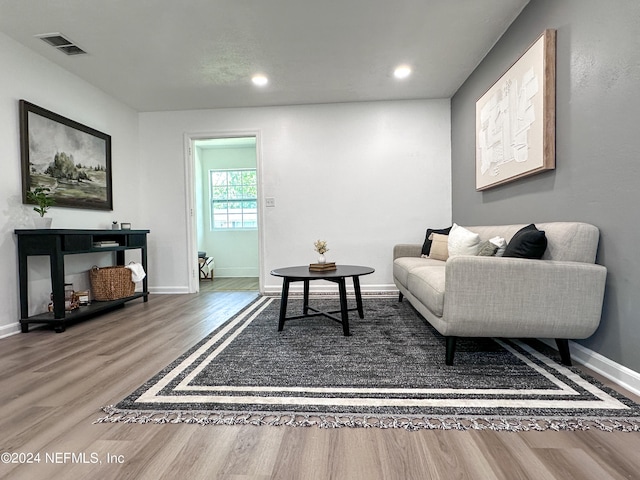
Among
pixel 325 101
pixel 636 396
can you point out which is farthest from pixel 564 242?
pixel 325 101

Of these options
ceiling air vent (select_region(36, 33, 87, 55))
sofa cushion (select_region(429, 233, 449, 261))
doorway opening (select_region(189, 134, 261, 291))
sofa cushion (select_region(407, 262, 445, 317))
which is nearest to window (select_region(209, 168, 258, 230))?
doorway opening (select_region(189, 134, 261, 291))

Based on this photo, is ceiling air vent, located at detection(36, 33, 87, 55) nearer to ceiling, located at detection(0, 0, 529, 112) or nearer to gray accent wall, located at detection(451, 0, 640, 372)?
ceiling, located at detection(0, 0, 529, 112)

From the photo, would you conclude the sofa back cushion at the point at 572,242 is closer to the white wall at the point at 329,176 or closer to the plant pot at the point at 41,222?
the white wall at the point at 329,176

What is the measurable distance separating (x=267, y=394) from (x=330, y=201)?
3.04 metres

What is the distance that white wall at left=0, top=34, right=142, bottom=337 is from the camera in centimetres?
268

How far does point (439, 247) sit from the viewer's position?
328cm

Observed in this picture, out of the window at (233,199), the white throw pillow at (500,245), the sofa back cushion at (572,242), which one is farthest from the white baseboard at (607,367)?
the window at (233,199)

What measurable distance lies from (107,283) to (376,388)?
2998mm

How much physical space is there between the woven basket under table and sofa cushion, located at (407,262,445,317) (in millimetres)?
2846

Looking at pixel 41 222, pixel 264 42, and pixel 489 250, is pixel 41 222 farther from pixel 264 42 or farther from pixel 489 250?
pixel 489 250

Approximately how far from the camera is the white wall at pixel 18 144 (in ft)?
8.80

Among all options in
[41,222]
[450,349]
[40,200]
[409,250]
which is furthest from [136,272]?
[450,349]

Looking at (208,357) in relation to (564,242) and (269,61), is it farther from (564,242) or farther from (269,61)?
(269,61)

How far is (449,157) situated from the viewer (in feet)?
13.9
